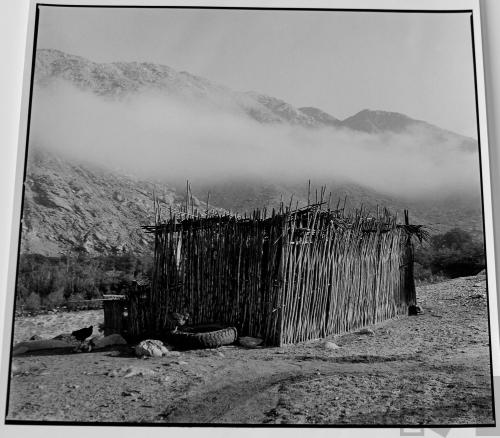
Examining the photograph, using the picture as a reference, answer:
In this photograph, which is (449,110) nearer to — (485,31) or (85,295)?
(485,31)

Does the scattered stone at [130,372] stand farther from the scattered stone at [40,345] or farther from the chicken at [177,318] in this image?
the chicken at [177,318]

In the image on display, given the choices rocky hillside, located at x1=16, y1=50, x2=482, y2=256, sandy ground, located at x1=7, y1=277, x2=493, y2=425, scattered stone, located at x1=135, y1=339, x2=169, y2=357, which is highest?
rocky hillside, located at x1=16, y1=50, x2=482, y2=256

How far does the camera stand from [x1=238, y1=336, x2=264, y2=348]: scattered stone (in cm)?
605

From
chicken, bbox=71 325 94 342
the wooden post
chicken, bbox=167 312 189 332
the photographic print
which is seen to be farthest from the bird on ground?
chicken, bbox=71 325 94 342

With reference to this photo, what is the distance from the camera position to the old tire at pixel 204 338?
5.85 metres

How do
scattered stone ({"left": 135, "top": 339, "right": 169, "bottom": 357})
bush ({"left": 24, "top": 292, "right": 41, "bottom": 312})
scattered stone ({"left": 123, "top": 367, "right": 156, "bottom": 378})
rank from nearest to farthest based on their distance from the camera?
scattered stone ({"left": 123, "top": 367, "right": 156, "bottom": 378}) < bush ({"left": 24, "top": 292, "right": 41, "bottom": 312}) < scattered stone ({"left": 135, "top": 339, "right": 169, "bottom": 357})

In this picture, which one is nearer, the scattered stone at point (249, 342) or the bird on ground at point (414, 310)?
the scattered stone at point (249, 342)

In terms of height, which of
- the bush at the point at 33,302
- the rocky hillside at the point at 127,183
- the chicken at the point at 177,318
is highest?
the rocky hillside at the point at 127,183

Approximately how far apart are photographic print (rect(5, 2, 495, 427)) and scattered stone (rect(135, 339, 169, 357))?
0.09 ft

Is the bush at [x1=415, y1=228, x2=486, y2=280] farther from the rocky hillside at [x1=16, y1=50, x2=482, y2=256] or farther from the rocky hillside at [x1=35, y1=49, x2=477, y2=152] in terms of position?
the rocky hillside at [x1=35, y1=49, x2=477, y2=152]

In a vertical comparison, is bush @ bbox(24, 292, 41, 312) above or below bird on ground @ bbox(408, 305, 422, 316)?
above

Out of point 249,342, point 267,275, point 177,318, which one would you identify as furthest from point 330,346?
point 177,318

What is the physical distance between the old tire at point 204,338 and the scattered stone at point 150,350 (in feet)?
0.84

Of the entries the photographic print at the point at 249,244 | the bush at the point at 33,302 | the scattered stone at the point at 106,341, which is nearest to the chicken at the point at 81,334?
the photographic print at the point at 249,244
